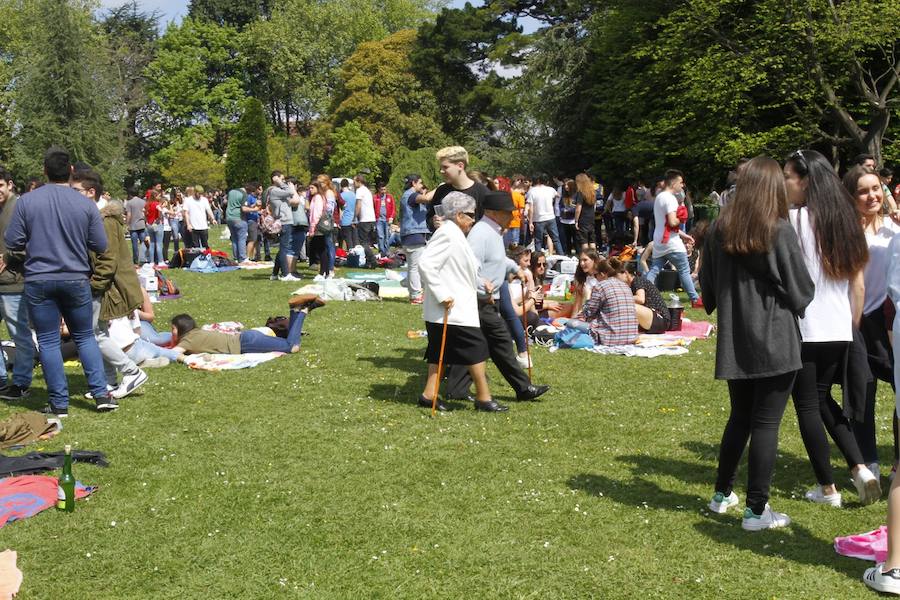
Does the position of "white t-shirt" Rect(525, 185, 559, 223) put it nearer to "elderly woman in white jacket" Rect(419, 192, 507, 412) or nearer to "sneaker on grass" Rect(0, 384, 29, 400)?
"elderly woman in white jacket" Rect(419, 192, 507, 412)

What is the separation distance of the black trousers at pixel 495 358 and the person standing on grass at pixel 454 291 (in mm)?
314

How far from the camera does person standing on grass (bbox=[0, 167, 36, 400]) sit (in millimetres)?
7832

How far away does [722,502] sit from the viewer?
5.30 meters

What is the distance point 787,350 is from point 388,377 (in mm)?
4915

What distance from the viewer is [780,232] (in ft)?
15.6


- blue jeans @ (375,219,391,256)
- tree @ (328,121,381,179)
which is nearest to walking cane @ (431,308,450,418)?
blue jeans @ (375,219,391,256)

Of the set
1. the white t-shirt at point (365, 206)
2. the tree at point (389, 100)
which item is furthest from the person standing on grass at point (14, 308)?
the tree at point (389, 100)

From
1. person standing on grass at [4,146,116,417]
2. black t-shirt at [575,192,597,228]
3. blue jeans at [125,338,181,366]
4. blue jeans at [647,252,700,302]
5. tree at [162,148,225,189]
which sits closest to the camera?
person standing on grass at [4,146,116,417]

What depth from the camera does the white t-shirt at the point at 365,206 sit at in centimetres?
2020

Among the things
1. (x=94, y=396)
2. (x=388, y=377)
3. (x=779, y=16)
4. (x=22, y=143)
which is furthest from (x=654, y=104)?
(x=22, y=143)

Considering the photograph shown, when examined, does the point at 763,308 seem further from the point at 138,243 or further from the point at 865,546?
the point at 138,243

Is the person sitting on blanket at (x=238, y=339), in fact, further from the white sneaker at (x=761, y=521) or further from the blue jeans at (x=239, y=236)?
the blue jeans at (x=239, y=236)

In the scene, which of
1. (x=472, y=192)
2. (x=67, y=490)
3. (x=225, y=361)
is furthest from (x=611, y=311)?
(x=67, y=490)

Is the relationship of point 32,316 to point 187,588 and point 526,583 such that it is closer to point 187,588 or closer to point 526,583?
point 187,588
